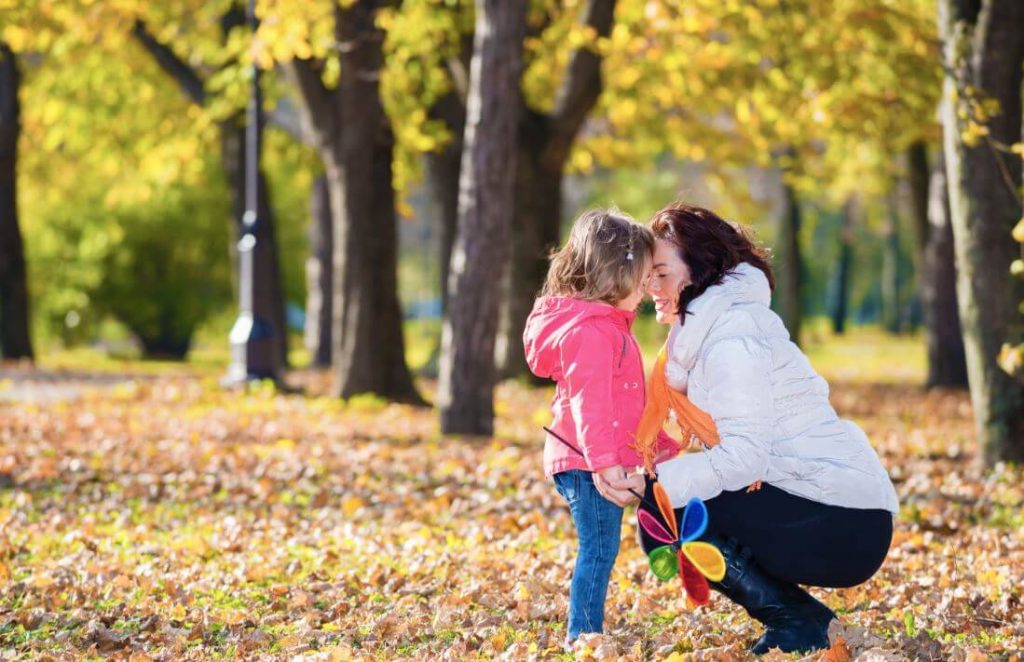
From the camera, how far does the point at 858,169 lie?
98.8ft

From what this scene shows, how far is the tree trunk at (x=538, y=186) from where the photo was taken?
16.4 metres

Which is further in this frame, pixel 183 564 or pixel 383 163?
pixel 383 163

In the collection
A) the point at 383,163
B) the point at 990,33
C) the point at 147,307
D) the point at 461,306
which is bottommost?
the point at 147,307

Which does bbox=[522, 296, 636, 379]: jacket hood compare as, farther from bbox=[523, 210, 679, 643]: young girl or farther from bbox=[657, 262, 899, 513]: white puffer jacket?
bbox=[657, 262, 899, 513]: white puffer jacket

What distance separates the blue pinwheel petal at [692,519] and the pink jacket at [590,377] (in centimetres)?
30

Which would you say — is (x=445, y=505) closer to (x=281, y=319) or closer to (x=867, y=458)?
(x=867, y=458)

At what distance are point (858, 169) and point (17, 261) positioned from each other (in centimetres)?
1739

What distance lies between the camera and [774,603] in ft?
15.4

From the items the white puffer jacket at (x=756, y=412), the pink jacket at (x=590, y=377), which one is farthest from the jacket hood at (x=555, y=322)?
the white puffer jacket at (x=756, y=412)

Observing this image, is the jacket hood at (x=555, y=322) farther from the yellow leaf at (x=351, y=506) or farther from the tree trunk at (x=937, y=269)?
the tree trunk at (x=937, y=269)

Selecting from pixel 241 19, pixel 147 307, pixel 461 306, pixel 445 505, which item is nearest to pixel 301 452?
pixel 461 306

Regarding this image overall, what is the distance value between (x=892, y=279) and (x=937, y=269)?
3378cm

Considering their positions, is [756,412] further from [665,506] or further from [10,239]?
[10,239]

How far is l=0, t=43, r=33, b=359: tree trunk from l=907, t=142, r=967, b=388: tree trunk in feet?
46.1
